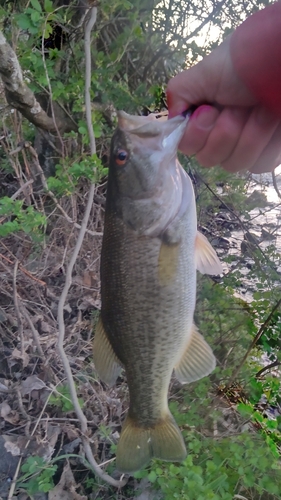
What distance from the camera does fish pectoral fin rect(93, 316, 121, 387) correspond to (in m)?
1.91

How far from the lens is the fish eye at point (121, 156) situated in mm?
1820

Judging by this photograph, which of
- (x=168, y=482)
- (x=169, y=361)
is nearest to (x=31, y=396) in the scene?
(x=168, y=482)

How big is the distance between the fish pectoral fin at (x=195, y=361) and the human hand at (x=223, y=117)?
76cm

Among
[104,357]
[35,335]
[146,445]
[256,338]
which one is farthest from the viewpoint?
[256,338]

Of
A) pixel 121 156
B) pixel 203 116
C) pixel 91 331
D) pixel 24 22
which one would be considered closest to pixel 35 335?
pixel 91 331

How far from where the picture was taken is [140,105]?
10.9ft

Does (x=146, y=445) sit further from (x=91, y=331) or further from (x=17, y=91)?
(x=17, y=91)

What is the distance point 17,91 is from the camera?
3223mm

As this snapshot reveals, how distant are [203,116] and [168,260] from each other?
56 centimetres

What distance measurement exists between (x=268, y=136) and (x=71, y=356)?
93.6 inches

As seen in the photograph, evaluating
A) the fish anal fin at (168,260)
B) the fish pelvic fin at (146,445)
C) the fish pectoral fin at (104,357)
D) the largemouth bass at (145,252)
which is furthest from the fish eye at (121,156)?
the fish pelvic fin at (146,445)

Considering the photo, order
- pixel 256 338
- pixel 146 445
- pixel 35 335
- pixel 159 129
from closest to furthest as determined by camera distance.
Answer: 1. pixel 159 129
2. pixel 146 445
3. pixel 35 335
4. pixel 256 338

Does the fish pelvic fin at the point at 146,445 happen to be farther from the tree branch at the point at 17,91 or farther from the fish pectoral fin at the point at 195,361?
the tree branch at the point at 17,91

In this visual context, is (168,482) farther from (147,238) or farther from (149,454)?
(147,238)
